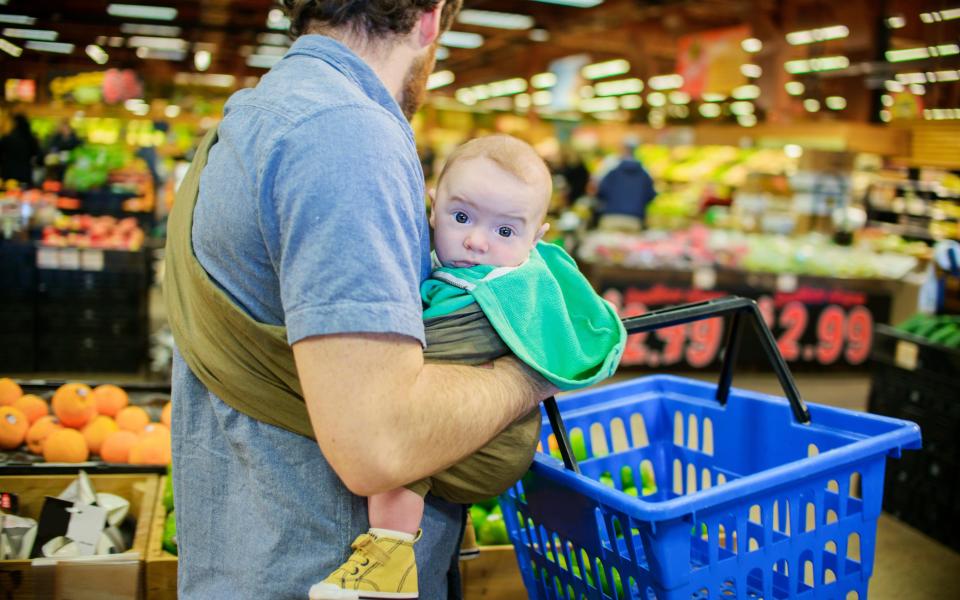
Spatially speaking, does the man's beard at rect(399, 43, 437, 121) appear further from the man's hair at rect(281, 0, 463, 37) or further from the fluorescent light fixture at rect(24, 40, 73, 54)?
the fluorescent light fixture at rect(24, 40, 73, 54)

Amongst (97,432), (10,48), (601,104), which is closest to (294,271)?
(97,432)

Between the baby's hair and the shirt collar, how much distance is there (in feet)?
0.80

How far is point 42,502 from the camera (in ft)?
7.47

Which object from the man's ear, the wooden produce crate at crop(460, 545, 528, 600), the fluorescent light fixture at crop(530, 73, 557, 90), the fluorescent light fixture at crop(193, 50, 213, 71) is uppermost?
the fluorescent light fixture at crop(530, 73, 557, 90)

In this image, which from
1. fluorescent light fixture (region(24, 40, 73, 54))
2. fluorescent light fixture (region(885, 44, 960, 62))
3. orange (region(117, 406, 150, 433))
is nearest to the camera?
orange (region(117, 406, 150, 433))

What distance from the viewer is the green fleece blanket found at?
1227 mm

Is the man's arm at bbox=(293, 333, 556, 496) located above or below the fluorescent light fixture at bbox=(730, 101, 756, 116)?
below

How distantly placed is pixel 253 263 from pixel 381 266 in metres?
0.20

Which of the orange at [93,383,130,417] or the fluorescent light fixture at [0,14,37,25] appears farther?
the orange at [93,383,130,417]

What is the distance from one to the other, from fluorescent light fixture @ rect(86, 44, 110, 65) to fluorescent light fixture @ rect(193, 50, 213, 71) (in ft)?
9.82

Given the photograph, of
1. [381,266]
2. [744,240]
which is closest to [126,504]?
[381,266]

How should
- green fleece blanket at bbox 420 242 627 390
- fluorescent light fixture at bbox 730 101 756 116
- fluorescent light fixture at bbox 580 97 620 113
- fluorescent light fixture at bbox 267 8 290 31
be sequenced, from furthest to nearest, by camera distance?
fluorescent light fixture at bbox 580 97 620 113 < fluorescent light fixture at bbox 730 101 756 116 < fluorescent light fixture at bbox 267 8 290 31 < green fleece blanket at bbox 420 242 627 390

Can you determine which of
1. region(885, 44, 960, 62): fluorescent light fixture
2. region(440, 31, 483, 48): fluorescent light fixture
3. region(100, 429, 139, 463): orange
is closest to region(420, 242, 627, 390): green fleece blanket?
region(100, 429, 139, 463): orange

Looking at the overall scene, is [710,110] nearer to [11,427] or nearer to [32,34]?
[32,34]
